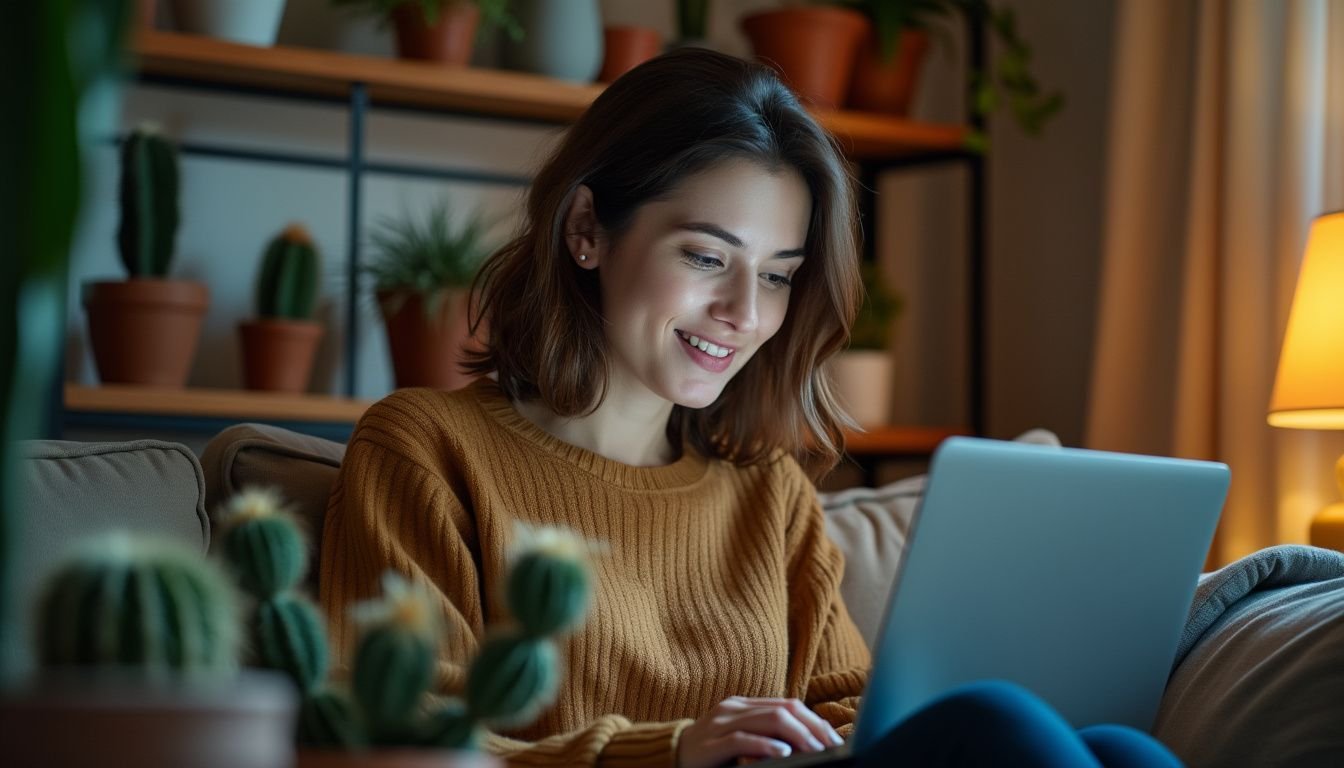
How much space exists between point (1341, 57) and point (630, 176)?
1432 mm

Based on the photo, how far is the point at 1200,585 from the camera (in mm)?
1478

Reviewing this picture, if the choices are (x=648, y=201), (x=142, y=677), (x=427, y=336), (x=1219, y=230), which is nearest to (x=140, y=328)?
(x=427, y=336)

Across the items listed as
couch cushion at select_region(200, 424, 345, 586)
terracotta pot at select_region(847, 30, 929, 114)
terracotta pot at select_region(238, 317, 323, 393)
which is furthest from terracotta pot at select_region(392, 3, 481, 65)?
couch cushion at select_region(200, 424, 345, 586)

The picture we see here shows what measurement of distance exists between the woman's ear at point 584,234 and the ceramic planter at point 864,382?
1366 mm

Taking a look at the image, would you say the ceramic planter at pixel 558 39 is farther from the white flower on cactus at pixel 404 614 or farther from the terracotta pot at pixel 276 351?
the white flower on cactus at pixel 404 614

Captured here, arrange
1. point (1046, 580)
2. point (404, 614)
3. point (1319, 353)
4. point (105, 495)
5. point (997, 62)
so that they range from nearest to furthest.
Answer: point (404, 614)
point (1046, 580)
point (105, 495)
point (1319, 353)
point (997, 62)

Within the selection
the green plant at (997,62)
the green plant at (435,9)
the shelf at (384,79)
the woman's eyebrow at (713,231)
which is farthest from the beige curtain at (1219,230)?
the woman's eyebrow at (713,231)

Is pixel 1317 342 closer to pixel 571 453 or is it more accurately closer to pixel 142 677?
pixel 571 453

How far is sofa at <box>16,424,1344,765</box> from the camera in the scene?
1241 mm

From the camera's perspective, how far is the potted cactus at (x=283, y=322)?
2496 millimetres

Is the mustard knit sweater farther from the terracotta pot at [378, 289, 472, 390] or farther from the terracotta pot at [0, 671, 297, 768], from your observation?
the terracotta pot at [378, 289, 472, 390]

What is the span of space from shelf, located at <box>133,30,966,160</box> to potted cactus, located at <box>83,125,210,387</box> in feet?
0.52

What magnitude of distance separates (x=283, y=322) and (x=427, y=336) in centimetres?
25

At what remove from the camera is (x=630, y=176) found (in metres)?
1.56
